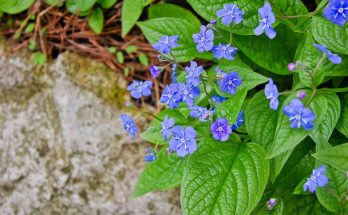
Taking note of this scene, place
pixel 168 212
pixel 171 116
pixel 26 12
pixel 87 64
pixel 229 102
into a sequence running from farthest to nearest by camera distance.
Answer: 1. pixel 26 12
2. pixel 87 64
3. pixel 168 212
4. pixel 171 116
5. pixel 229 102

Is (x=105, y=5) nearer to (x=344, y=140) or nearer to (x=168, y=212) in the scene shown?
(x=168, y=212)

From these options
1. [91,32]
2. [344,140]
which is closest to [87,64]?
[91,32]

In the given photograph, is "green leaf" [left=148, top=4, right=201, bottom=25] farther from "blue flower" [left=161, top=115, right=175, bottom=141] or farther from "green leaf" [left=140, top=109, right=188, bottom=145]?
"blue flower" [left=161, top=115, right=175, bottom=141]

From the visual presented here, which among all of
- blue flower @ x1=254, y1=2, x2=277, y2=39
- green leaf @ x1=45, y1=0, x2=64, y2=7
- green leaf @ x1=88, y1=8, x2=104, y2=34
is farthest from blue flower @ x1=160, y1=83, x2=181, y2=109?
green leaf @ x1=45, y1=0, x2=64, y2=7

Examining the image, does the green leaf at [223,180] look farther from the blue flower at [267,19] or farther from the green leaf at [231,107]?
the blue flower at [267,19]

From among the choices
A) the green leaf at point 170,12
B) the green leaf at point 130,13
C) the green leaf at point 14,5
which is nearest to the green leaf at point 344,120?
the green leaf at point 170,12
